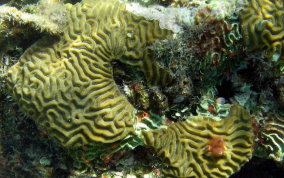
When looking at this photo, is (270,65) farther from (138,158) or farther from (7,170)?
(7,170)

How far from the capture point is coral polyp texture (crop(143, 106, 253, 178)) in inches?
142

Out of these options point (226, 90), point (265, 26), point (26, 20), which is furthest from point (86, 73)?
point (265, 26)

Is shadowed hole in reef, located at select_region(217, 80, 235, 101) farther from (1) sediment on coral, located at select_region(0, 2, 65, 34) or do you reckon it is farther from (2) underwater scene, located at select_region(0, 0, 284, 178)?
(1) sediment on coral, located at select_region(0, 2, 65, 34)

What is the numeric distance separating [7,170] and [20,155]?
37.4 inches

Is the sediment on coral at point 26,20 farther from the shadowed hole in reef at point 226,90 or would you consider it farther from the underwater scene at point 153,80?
the shadowed hole in reef at point 226,90

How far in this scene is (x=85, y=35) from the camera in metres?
3.76

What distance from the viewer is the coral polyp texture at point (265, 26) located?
3.33 m

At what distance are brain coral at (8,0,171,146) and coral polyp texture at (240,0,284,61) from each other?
3.95ft

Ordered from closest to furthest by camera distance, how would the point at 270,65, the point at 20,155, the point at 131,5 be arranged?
1. the point at 270,65
2. the point at 131,5
3. the point at 20,155

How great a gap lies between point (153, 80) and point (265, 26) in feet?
5.82

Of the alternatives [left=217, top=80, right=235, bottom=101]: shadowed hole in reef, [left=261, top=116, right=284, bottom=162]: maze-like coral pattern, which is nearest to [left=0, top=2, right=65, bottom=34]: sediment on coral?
[left=217, top=80, right=235, bottom=101]: shadowed hole in reef

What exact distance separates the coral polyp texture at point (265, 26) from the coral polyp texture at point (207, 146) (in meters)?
0.99

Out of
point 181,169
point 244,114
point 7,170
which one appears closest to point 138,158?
point 181,169

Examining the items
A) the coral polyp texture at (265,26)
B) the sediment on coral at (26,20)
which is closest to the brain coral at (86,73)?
the sediment on coral at (26,20)
